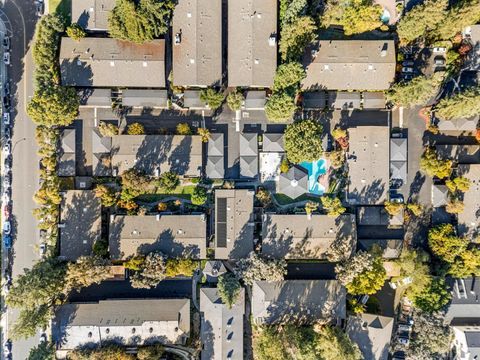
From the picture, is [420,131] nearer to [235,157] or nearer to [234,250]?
[235,157]

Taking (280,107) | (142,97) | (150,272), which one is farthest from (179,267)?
(280,107)

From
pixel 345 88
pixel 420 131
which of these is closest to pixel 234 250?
pixel 345 88

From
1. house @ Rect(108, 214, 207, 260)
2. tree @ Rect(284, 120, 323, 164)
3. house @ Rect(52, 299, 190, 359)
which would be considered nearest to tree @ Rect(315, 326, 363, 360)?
house @ Rect(52, 299, 190, 359)

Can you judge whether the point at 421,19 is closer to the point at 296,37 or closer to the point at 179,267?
the point at 296,37

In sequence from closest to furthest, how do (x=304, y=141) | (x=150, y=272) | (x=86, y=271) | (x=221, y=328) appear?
(x=86, y=271), (x=304, y=141), (x=150, y=272), (x=221, y=328)

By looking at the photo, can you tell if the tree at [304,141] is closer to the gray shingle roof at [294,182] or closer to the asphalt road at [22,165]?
the gray shingle roof at [294,182]

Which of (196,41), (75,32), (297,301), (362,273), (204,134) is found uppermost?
(75,32)

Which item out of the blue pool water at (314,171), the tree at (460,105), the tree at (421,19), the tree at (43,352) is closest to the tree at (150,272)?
the tree at (43,352)
